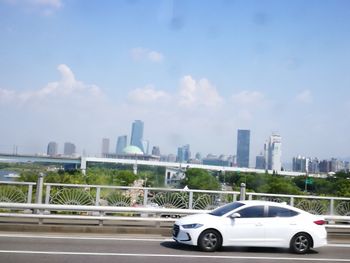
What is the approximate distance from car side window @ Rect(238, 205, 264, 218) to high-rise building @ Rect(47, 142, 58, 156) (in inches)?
1136

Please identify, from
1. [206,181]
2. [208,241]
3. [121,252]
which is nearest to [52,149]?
[206,181]

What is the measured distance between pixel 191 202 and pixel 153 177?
22.3 feet

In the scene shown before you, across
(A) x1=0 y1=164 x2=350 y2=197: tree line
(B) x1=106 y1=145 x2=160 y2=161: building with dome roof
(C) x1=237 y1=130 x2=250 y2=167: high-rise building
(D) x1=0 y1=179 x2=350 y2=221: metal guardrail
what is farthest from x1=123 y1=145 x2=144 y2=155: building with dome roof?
(D) x1=0 y1=179 x2=350 y2=221: metal guardrail

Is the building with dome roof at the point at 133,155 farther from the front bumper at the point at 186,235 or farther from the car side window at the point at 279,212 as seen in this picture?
the front bumper at the point at 186,235

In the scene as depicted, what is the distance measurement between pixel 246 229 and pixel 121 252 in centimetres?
315

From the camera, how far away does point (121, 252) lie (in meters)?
10.4

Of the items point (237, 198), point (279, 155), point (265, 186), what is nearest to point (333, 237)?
point (237, 198)

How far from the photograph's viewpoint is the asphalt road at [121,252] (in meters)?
9.46

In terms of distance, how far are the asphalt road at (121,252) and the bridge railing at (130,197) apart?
284 cm

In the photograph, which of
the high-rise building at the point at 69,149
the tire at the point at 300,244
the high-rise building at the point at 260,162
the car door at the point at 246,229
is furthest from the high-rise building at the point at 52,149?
the tire at the point at 300,244

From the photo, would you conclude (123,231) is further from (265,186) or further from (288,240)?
(265,186)

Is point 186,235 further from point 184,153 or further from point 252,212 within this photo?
point 184,153

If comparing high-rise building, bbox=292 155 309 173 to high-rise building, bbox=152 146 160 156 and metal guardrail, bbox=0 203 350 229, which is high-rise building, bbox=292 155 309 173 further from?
metal guardrail, bbox=0 203 350 229

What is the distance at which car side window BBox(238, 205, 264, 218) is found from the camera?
37.2ft
